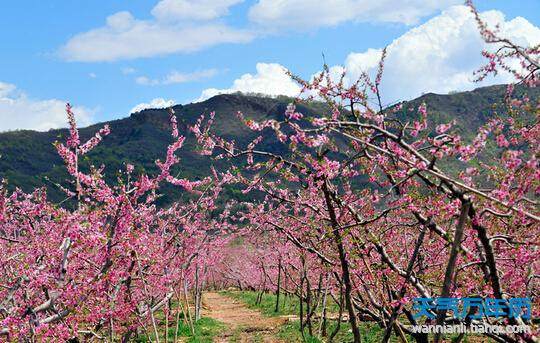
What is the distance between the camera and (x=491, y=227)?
19.3ft

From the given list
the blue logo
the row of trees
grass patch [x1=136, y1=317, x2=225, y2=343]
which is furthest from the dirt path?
the blue logo

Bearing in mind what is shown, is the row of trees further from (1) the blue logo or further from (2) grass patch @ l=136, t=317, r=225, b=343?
(2) grass patch @ l=136, t=317, r=225, b=343

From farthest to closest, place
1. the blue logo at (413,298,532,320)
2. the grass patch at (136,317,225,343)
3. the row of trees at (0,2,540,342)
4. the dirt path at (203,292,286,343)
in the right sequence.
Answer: the dirt path at (203,292,286,343)
the grass patch at (136,317,225,343)
the blue logo at (413,298,532,320)
the row of trees at (0,2,540,342)

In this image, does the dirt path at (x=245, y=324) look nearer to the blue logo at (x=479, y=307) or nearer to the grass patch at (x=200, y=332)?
the grass patch at (x=200, y=332)

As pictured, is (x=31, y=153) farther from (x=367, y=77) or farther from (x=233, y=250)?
(x=367, y=77)

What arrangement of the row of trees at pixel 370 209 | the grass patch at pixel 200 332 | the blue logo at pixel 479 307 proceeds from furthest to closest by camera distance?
the grass patch at pixel 200 332
the blue logo at pixel 479 307
the row of trees at pixel 370 209

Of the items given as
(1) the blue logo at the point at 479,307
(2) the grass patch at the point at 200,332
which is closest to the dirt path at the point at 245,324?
(2) the grass patch at the point at 200,332

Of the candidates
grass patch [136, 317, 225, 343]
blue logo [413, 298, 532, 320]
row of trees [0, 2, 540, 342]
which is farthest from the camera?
grass patch [136, 317, 225, 343]

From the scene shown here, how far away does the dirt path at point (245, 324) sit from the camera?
18.0 m

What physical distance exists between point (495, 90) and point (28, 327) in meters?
205

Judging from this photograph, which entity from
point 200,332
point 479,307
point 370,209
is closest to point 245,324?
point 200,332

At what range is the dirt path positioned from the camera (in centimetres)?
1797

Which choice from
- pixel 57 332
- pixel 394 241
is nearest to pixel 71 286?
pixel 57 332

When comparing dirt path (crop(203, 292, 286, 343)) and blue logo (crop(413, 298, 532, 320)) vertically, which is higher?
blue logo (crop(413, 298, 532, 320))
